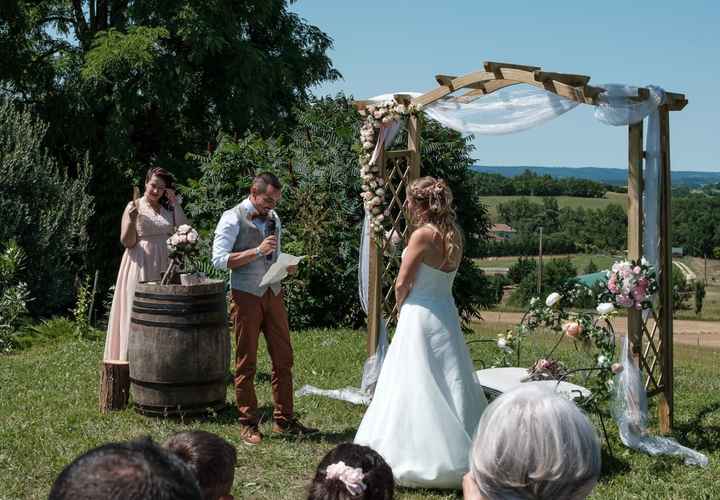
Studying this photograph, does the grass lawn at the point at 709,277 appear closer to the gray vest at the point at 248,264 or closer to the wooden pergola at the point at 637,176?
the wooden pergola at the point at 637,176

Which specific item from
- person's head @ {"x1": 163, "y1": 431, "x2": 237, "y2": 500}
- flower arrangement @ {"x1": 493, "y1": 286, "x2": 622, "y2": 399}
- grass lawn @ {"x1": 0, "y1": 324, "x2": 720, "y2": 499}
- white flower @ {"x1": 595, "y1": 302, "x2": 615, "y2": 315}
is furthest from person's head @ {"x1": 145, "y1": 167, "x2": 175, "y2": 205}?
person's head @ {"x1": 163, "y1": 431, "x2": 237, "y2": 500}

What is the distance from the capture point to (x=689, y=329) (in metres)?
34.8

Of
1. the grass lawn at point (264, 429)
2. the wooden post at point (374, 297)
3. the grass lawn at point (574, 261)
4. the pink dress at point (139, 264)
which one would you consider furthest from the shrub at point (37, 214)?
the grass lawn at point (574, 261)

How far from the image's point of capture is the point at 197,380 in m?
6.81

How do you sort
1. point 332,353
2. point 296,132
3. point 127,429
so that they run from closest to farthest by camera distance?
point 127,429 < point 332,353 < point 296,132

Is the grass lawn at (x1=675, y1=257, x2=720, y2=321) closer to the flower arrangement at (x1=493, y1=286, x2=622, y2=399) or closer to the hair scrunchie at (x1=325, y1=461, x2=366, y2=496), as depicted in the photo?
the flower arrangement at (x1=493, y1=286, x2=622, y2=399)

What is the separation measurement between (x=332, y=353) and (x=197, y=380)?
10.4ft

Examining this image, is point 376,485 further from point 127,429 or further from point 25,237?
point 25,237

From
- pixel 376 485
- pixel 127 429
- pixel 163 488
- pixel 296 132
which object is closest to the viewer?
pixel 163 488

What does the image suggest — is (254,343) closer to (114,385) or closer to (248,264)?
(248,264)

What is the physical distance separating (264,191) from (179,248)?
1.32 metres

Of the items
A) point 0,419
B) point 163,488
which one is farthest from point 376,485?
point 0,419

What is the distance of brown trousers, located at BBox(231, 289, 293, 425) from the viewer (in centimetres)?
616

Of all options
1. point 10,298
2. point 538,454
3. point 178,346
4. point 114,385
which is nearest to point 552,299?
point 178,346
